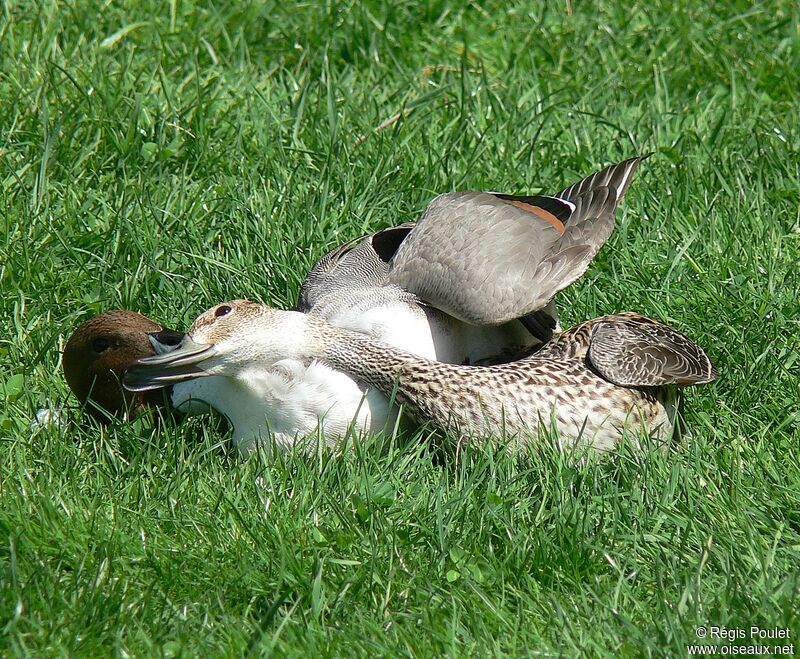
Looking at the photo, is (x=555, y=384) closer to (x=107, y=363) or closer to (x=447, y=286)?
(x=447, y=286)

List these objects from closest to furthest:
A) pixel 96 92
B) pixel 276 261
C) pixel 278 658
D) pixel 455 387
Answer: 1. pixel 278 658
2. pixel 455 387
3. pixel 276 261
4. pixel 96 92

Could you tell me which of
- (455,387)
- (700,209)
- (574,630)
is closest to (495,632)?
(574,630)

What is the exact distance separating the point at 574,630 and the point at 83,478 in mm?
1600

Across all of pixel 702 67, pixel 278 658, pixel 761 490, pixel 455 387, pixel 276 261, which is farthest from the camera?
pixel 702 67

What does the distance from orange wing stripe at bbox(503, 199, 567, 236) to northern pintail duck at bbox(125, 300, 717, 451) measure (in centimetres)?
56

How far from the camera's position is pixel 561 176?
18.0 feet

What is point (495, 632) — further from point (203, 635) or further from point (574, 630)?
point (203, 635)

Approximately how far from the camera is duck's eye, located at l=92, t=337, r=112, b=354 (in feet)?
13.6

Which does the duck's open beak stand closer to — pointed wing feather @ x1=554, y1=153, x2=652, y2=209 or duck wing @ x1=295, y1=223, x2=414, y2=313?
duck wing @ x1=295, y1=223, x2=414, y2=313

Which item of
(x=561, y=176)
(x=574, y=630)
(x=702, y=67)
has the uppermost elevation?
(x=702, y=67)

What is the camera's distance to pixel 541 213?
4.68m

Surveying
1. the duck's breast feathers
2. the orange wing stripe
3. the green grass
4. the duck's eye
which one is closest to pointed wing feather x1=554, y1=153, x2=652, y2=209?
the orange wing stripe

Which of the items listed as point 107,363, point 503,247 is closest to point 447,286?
point 503,247

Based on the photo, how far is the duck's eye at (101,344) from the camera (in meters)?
4.14
